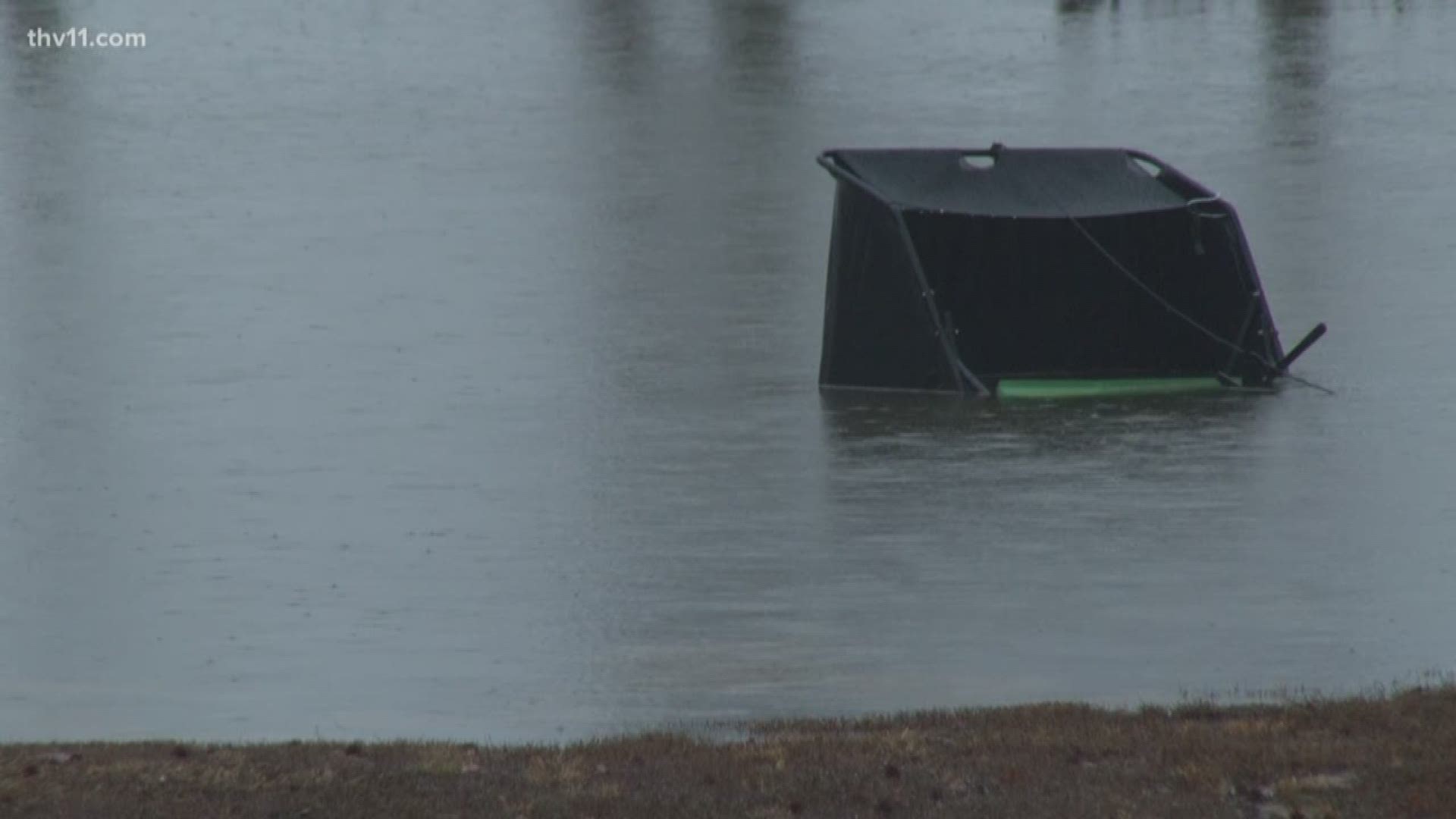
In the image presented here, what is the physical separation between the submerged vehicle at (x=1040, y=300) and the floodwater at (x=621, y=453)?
499 mm

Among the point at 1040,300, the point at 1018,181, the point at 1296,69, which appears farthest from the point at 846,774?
the point at 1296,69

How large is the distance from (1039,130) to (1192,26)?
1385cm

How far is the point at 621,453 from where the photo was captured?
17094mm

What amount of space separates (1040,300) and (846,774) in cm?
1055

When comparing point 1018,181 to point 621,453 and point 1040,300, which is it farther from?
point 621,453

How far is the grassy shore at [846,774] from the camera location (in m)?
8.81

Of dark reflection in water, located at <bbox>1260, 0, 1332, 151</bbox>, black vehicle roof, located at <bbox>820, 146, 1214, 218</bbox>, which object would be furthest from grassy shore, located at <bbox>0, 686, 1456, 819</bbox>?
dark reflection in water, located at <bbox>1260, 0, 1332, 151</bbox>

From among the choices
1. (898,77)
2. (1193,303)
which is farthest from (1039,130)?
(1193,303)

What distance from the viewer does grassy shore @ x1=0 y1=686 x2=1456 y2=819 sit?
28.9 ft

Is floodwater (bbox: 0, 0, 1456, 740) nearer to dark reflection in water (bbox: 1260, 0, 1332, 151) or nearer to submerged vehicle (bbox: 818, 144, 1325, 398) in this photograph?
dark reflection in water (bbox: 1260, 0, 1332, 151)

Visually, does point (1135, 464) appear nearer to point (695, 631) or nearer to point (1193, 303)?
point (1193, 303)

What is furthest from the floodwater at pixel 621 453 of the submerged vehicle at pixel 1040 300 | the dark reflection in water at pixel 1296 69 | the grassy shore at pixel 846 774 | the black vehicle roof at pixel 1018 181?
the black vehicle roof at pixel 1018 181

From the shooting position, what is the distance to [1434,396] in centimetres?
1858

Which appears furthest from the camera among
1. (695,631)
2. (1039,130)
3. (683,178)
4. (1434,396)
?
(1039,130)
